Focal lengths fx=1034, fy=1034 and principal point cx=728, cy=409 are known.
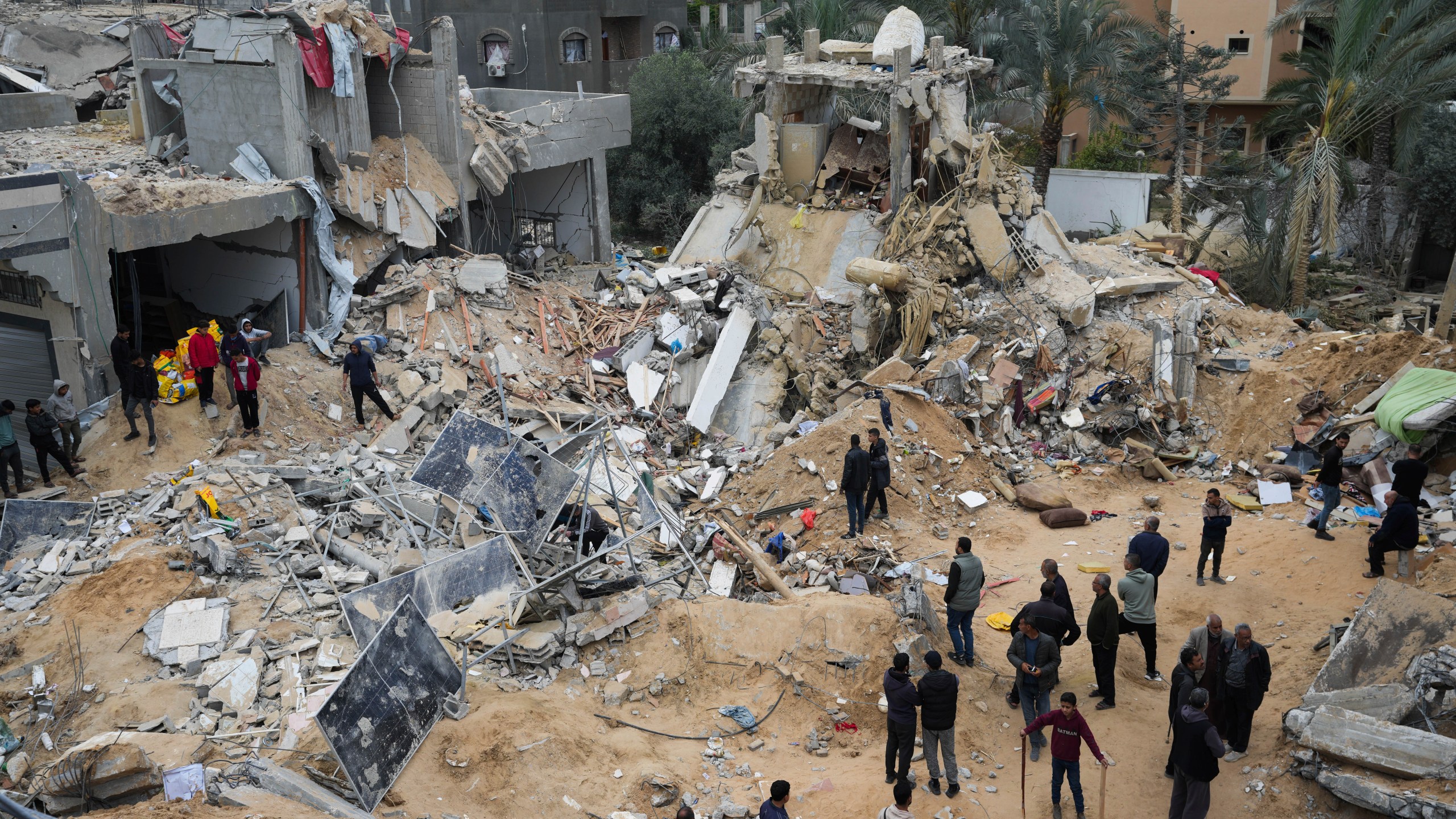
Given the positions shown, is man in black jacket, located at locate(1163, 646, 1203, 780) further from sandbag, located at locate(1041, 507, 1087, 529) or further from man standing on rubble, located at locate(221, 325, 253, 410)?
man standing on rubble, located at locate(221, 325, 253, 410)

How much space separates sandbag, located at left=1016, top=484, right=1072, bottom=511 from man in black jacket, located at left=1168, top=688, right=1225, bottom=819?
566 centimetres

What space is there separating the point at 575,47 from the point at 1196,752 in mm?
33706

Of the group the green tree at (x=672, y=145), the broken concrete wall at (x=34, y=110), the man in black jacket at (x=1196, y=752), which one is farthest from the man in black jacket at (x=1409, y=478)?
the broken concrete wall at (x=34, y=110)

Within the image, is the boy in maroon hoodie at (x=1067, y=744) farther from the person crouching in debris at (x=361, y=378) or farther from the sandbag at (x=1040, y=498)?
the person crouching in debris at (x=361, y=378)

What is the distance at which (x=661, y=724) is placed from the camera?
8.15m

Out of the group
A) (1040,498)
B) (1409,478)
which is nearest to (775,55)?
(1040,498)

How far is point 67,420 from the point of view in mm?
11523

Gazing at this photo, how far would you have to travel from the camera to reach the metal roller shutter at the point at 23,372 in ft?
41.7

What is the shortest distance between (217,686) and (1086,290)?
12298 millimetres

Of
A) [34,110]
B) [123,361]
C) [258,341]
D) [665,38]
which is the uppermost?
[665,38]

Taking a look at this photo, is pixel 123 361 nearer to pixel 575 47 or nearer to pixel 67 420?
pixel 67 420

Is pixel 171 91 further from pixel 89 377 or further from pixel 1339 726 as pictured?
pixel 1339 726

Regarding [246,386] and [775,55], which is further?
[775,55]

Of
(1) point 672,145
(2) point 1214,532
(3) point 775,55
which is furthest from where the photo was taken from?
(1) point 672,145
